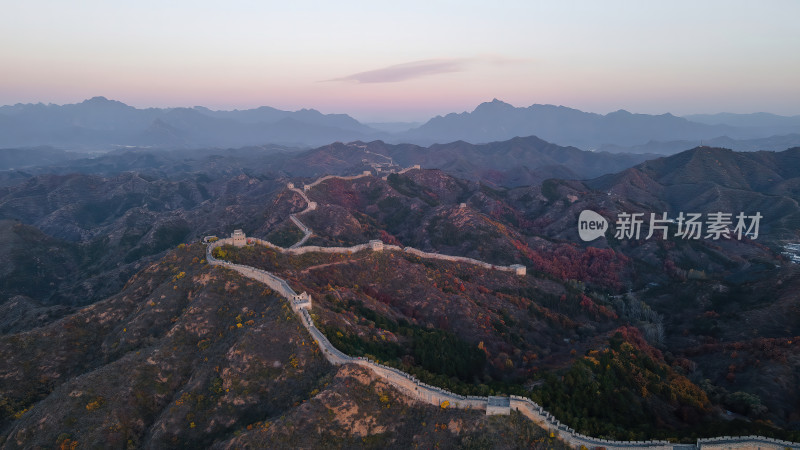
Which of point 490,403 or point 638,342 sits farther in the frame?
point 638,342

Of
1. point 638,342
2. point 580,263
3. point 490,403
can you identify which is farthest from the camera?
point 580,263

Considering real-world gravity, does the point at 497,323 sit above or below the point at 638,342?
above

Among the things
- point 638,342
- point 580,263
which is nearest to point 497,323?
point 638,342

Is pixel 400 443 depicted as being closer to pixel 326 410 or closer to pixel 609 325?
pixel 326 410

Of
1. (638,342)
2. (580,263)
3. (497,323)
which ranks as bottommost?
(580,263)

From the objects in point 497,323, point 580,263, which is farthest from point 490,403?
point 580,263

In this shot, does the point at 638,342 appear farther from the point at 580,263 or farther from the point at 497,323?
the point at 580,263

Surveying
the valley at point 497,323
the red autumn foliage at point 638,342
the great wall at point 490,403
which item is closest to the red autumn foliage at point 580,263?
the valley at point 497,323

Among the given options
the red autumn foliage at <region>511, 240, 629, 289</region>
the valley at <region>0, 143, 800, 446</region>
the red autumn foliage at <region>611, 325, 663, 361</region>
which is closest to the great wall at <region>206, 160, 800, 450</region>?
the valley at <region>0, 143, 800, 446</region>

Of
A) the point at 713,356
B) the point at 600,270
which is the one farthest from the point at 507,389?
the point at 600,270

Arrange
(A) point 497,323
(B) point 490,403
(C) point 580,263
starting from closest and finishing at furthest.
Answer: (B) point 490,403 < (A) point 497,323 < (C) point 580,263

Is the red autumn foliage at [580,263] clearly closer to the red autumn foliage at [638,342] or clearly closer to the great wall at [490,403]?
the red autumn foliage at [638,342]

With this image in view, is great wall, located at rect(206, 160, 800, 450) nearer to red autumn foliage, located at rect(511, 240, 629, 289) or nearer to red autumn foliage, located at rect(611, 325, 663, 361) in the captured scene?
red autumn foliage, located at rect(611, 325, 663, 361)

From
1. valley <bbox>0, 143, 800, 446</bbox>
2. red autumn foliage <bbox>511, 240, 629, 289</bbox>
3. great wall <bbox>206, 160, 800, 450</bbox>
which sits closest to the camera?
great wall <bbox>206, 160, 800, 450</bbox>
